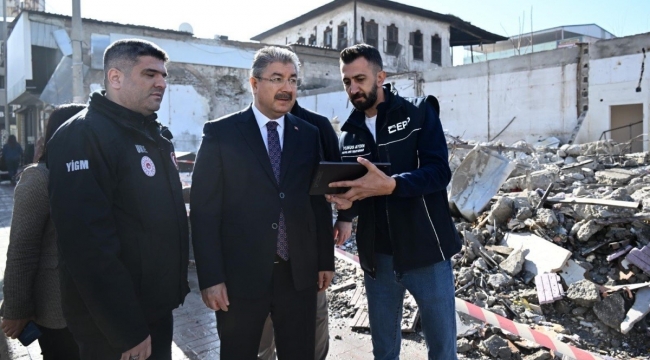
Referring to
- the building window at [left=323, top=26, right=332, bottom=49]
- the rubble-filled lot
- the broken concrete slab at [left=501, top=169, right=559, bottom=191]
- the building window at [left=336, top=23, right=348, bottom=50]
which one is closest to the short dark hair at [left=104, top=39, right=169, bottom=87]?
the rubble-filled lot

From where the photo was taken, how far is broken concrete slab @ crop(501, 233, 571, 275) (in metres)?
5.20

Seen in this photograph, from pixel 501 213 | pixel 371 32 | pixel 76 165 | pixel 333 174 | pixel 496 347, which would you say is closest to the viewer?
pixel 76 165

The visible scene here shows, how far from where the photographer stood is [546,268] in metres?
5.19

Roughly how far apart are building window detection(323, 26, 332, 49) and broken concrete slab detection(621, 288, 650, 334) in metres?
28.2

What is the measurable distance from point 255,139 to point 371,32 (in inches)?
1135

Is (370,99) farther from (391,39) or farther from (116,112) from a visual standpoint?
(391,39)

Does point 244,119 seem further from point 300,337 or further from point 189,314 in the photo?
point 189,314

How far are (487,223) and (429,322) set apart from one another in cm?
442

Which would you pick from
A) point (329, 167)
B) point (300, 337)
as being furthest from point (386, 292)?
point (329, 167)

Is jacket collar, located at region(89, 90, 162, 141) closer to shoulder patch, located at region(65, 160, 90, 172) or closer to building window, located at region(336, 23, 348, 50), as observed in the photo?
shoulder patch, located at region(65, 160, 90, 172)

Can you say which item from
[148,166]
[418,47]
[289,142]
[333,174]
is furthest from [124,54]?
[418,47]

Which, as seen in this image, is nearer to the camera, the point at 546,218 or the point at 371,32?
the point at 546,218

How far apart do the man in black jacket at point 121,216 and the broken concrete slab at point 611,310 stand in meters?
4.05

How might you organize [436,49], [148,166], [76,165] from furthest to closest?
1. [436,49]
2. [148,166]
3. [76,165]
